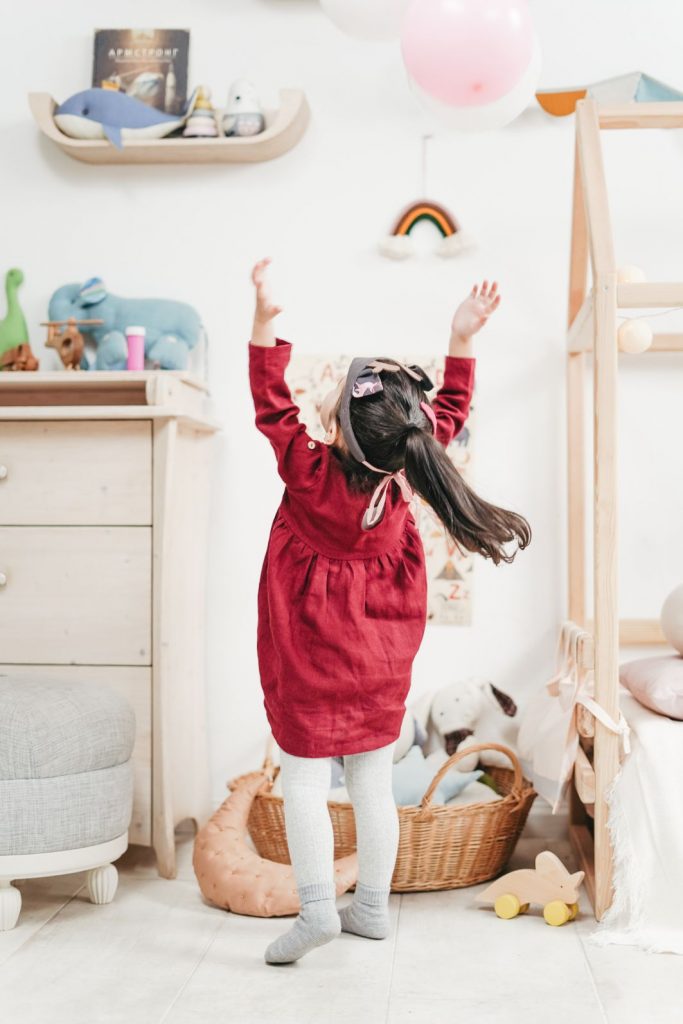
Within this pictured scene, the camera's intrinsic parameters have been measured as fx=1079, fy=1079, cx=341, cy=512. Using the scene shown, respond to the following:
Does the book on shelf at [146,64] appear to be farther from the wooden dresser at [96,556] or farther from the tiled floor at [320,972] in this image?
the tiled floor at [320,972]

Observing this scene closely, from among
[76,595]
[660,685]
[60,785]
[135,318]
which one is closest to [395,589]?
[660,685]

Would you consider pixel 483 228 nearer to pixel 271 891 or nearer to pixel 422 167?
pixel 422 167

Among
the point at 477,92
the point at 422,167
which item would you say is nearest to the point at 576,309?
the point at 422,167

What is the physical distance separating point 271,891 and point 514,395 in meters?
1.34

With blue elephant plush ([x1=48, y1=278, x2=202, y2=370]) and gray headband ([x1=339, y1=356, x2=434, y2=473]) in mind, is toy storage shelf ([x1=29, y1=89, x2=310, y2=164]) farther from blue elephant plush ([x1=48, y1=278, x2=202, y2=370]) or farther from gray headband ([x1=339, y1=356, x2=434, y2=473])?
gray headband ([x1=339, y1=356, x2=434, y2=473])

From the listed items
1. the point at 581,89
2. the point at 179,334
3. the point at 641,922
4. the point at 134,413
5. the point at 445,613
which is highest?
the point at 581,89

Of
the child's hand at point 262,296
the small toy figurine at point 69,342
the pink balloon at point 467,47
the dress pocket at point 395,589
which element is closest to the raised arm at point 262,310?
the child's hand at point 262,296

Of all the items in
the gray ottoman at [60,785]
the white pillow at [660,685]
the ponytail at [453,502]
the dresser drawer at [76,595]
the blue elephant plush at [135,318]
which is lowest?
the gray ottoman at [60,785]

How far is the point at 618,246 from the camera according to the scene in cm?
269

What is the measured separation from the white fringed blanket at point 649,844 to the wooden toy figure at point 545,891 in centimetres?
7

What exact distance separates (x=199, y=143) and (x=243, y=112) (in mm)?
131

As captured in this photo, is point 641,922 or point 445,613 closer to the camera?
point 641,922

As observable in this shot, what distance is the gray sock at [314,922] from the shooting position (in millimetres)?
1681

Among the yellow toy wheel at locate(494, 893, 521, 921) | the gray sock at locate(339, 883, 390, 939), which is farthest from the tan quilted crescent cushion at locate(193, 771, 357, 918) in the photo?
the yellow toy wheel at locate(494, 893, 521, 921)
